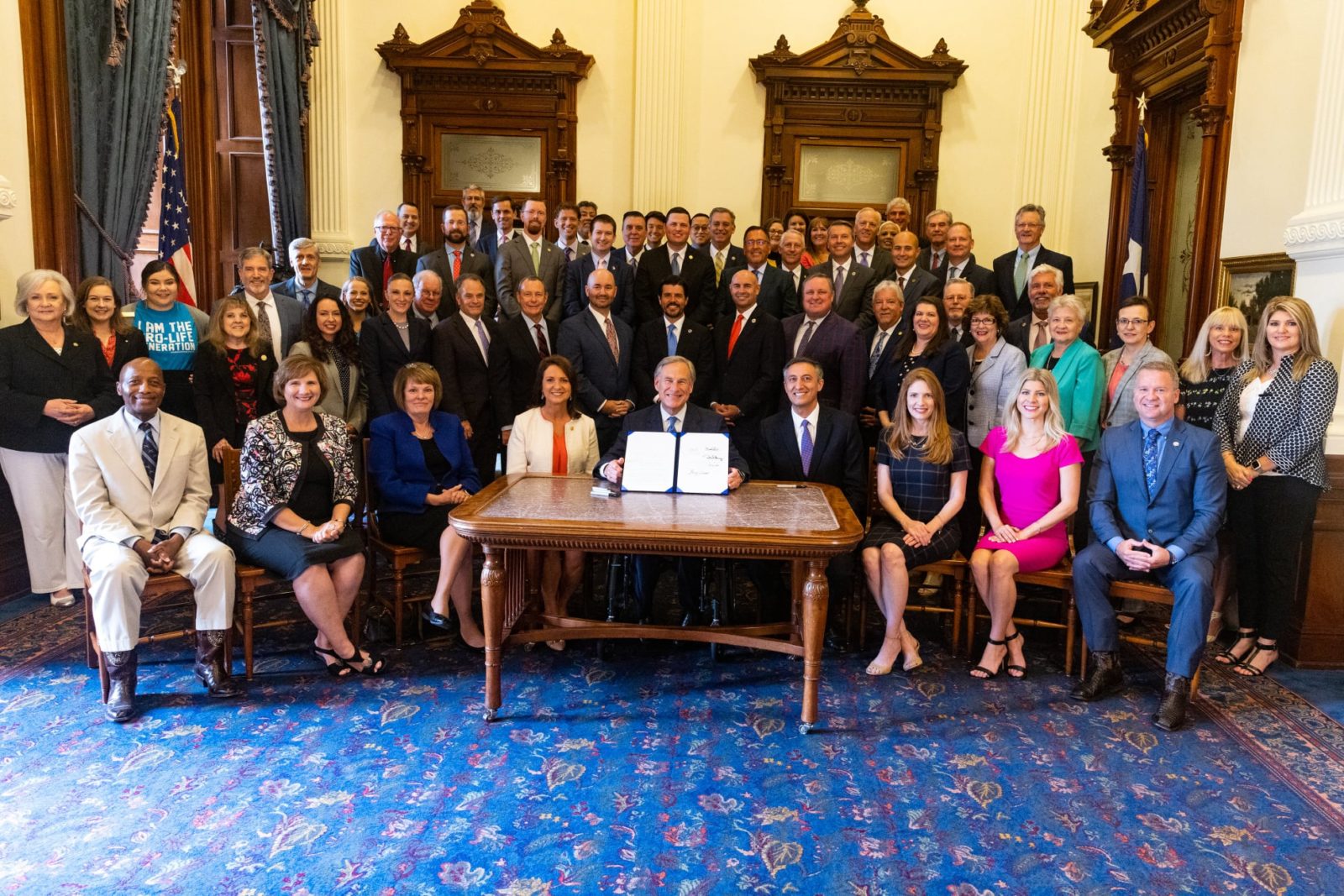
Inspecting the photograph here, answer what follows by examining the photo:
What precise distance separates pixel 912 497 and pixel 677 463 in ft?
3.63

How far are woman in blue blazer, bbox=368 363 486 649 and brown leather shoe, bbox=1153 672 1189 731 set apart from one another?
2.69m

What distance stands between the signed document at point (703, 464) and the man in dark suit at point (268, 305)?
2.24 metres

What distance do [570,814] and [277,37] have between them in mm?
6678

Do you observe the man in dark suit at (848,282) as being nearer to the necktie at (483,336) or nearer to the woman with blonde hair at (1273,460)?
the necktie at (483,336)

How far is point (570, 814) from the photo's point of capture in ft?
9.27

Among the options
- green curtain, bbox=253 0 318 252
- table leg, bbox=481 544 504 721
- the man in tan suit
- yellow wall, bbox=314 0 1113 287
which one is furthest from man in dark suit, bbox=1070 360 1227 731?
green curtain, bbox=253 0 318 252

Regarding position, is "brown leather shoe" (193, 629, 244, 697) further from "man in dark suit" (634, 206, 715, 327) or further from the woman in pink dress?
"man in dark suit" (634, 206, 715, 327)

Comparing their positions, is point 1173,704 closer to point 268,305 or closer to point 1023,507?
point 1023,507

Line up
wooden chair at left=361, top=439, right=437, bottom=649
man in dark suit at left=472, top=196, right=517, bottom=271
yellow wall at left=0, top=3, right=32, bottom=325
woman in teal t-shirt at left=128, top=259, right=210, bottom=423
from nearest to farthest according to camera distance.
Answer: wooden chair at left=361, top=439, right=437, bottom=649 < yellow wall at left=0, top=3, right=32, bottom=325 < woman in teal t-shirt at left=128, top=259, right=210, bottom=423 < man in dark suit at left=472, top=196, right=517, bottom=271

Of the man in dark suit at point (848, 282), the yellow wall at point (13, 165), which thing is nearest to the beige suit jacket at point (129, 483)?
the yellow wall at point (13, 165)

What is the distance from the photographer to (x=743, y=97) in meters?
8.57

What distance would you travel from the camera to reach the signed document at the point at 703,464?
3.88m

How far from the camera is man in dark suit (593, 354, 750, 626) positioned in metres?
4.22

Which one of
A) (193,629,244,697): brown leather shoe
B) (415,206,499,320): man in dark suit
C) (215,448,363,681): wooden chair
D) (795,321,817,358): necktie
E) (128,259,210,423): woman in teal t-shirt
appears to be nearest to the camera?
(193,629,244,697): brown leather shoe
